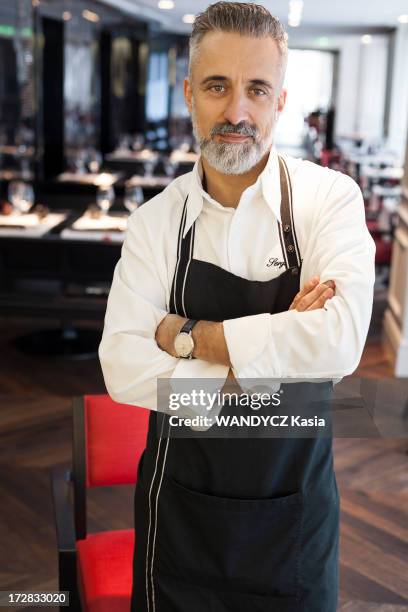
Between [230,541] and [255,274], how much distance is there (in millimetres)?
493

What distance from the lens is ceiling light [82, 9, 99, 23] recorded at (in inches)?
350

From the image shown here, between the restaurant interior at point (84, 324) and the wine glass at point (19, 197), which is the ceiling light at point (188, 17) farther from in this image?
the wine glass at point (19, 197)

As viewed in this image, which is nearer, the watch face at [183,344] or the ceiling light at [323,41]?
the watch face at [183,344]

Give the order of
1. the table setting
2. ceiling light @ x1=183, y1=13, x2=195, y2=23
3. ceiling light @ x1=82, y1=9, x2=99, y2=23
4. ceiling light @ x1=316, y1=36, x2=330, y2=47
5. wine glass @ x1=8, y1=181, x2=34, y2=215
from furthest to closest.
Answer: ceiling light @ x1=316, y1=36, x2=330, y2=47, ceiling light @ x1=183, y1=13, x2=195, y2=23, ceiling light @ x1=82, y1=9, x2=99, y2=23, wine glass @ x1=8, y1=181, x2=34, y2=215, the table setting

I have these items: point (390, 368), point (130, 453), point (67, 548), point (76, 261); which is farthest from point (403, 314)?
point (67, 548)

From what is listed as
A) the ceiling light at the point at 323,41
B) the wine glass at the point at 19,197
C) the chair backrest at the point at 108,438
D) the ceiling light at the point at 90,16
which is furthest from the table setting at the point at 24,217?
the ceiling light at the point at 323,41

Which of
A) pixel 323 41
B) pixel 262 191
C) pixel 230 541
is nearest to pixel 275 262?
pixel 262 191

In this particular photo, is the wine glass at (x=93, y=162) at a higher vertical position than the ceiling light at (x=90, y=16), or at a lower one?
lower

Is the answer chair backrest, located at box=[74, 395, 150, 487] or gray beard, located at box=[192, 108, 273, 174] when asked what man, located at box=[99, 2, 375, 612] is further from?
chair backrest, located at box=[74, 395, 150, 487]

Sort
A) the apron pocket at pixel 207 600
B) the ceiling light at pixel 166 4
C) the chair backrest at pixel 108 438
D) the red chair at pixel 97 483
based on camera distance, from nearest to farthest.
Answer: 1. the apron pocket at pixel 207 600
2. the red chair at pixel 97 483
3. the chair backrest at pixel 108 438
4. the ceiling light at pixel 166 4

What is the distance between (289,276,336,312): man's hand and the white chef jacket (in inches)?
0.5

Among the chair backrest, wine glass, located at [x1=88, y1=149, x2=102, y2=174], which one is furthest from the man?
wine glass, located at [x1=88, y1=149, x2=102, y2=174]

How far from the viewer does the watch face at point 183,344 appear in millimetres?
1412

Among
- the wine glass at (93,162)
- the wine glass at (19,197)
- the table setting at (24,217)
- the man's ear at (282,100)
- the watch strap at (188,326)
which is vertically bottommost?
the table setting at (24,217)
